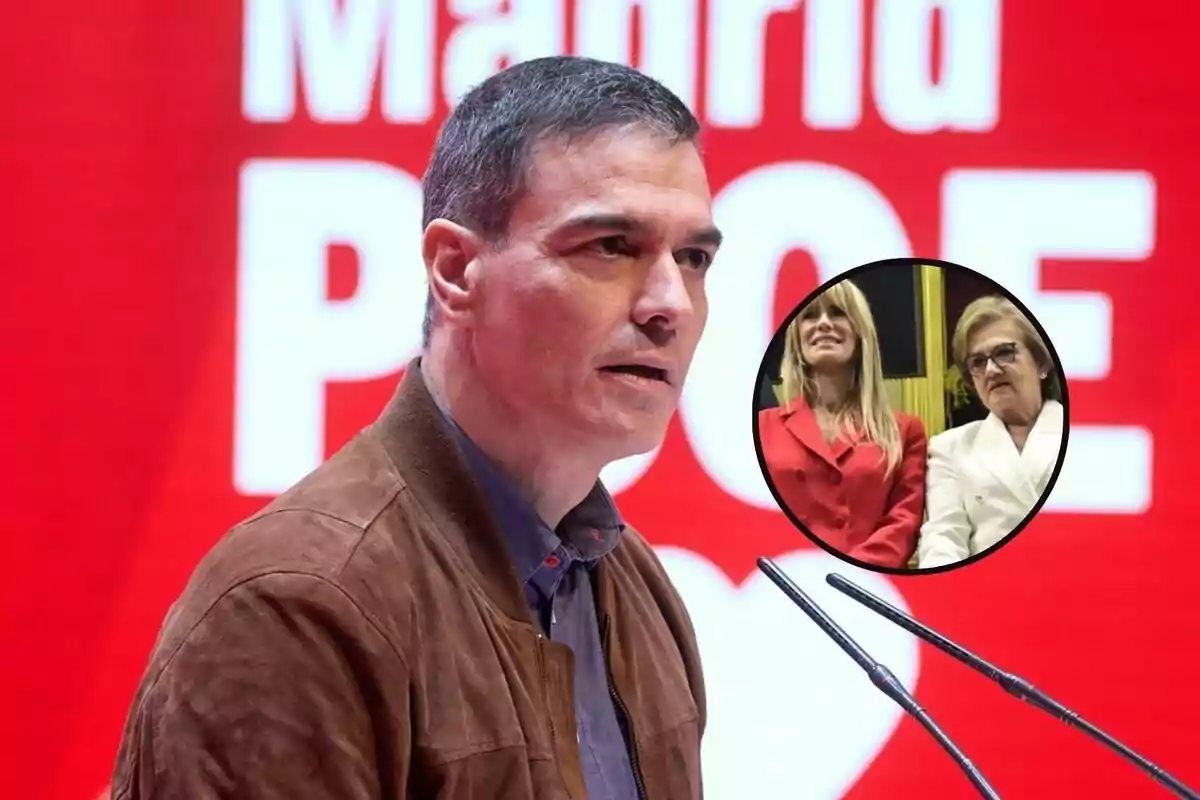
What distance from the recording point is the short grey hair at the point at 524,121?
43.0 inches

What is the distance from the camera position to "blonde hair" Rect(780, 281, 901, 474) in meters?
1.72

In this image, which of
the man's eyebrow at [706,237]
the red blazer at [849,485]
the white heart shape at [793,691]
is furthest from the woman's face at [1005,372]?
the man's eyebrow at [706,237]

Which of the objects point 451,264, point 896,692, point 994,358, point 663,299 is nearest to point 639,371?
point 663,299

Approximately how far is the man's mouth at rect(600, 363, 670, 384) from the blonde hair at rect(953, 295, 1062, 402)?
75 centimetres

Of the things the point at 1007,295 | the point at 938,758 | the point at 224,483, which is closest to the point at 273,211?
the point at 224,483

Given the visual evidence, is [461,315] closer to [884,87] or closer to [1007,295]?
[1007,295]

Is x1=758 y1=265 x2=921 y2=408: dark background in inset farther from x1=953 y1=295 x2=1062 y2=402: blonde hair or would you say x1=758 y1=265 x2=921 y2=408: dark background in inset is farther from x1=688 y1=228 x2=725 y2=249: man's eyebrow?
x1=688 y1=228 x2=725 y2=249: man's eyebrow

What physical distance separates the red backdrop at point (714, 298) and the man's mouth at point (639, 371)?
0.83m

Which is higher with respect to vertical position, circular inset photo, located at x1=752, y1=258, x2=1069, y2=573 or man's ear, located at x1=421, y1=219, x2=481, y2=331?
man's ear, located at x1=421, y1=219, x2=481, y2=331

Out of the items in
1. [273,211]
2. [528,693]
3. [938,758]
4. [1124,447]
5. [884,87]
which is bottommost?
[938,758]

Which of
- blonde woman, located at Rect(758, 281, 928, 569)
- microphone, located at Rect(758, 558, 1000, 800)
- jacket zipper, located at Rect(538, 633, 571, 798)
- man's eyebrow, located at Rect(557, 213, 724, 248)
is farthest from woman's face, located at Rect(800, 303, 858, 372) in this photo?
jacket zipper, located at Rect(538, 633, 571, 798)

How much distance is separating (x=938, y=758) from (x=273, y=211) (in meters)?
1.35

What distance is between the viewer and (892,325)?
1726mm

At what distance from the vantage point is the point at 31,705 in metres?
1.94
